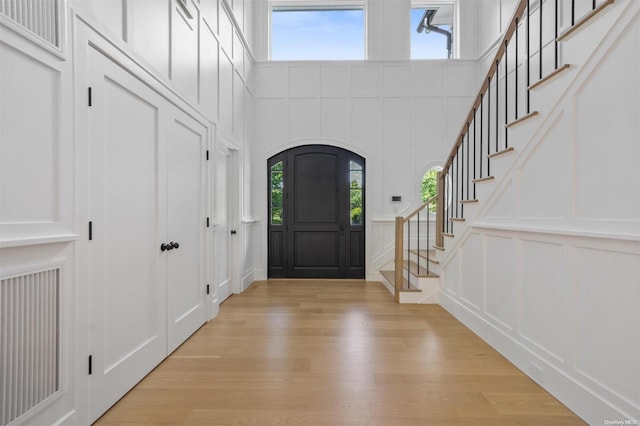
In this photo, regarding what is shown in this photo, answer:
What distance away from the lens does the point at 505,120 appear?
11.9 ft

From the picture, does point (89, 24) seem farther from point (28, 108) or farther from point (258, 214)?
point (258, 214)

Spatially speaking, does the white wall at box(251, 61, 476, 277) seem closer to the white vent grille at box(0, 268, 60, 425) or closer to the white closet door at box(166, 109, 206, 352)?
the white closet door at box(166, 109, 206, 352)

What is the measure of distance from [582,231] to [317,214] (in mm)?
4841

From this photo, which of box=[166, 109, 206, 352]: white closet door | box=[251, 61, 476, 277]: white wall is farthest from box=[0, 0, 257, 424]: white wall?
box=[251, 61, 476, 277]: white wall

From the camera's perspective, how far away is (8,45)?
1.52 m

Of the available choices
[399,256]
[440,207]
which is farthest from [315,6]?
[399,256]

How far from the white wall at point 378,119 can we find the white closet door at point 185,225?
284 centimetres

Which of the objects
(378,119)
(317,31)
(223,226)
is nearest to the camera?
(223,226)

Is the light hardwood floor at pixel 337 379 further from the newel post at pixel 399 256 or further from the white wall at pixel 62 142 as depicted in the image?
the newel post at pixel 399 256

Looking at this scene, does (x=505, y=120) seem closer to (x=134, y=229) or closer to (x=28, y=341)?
(x=134, y=229)

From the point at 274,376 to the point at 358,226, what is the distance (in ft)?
13.9

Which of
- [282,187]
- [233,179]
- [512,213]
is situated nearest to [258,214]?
[282,187]

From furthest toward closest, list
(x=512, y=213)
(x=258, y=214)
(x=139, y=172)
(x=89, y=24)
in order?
(x=258, y=214) < (x=512, y=213) < (x=139, y=172) < (x=89, y=24)

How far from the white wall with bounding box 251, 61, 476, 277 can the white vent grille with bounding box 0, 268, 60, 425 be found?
15.9 feet
